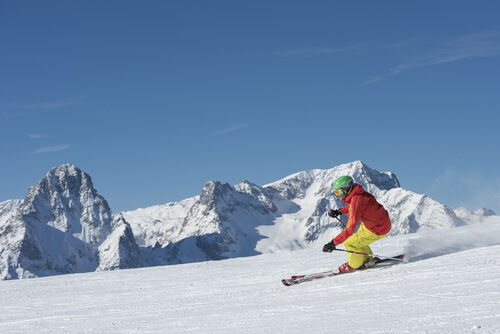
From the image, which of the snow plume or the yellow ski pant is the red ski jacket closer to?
the yellow ski pant

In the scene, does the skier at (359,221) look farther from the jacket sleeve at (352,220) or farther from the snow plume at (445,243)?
the snow plume at (445,243)

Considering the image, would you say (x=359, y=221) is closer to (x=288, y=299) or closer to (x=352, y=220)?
(x=352, y=220)

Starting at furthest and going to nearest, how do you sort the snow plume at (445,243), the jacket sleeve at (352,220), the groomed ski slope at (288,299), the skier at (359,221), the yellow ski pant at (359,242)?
1. the snow plume at (445,243)
2. the yellow ski pant at (359,242)
3. the skier at (359,221)
4. the jacket sleeve at (352,220)
5. the groomed ski slope at (288,299)

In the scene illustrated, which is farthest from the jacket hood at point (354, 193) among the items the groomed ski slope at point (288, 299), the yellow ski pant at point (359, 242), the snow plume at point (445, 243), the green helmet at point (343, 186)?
the snow plume at point (445, 243)

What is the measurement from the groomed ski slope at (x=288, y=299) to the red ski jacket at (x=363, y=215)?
702mm

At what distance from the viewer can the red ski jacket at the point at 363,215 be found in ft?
30.8

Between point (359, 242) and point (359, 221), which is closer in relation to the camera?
point (359, 221)

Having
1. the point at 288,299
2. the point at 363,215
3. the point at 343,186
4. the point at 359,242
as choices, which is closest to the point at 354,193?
the point at 343,186

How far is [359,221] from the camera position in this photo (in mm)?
9617

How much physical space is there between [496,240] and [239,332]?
692 cm

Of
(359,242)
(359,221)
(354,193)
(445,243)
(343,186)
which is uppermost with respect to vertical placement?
(343,186)

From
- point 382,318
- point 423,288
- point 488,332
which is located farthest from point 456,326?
point 423,288

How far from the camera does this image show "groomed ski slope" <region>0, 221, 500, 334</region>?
586 centimetres

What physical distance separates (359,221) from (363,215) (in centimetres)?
12
